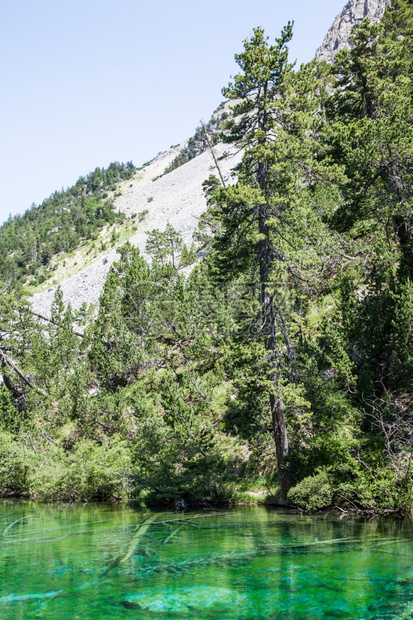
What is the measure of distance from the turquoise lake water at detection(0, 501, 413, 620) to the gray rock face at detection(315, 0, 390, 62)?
445 feet

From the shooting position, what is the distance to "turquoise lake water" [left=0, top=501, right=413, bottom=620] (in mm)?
7074

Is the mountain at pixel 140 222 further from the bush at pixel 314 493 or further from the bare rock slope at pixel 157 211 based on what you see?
the bush at pixel 314 493

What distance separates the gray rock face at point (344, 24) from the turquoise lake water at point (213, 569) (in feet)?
445

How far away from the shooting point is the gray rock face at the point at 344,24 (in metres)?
127

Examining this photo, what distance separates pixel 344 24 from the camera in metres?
132

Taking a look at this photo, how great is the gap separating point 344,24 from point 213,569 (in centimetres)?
15140

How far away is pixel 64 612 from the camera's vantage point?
705 centimetres

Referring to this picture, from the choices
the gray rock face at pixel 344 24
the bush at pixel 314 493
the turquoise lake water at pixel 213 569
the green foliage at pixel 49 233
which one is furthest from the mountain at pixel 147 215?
the turquoise lake water at pixel 213 569

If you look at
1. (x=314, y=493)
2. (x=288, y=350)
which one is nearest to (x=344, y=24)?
(x=288, y=350)

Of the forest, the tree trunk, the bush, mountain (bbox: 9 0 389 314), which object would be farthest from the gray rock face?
the bush

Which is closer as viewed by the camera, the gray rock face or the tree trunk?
the tree trunk

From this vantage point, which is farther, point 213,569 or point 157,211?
point 157,211

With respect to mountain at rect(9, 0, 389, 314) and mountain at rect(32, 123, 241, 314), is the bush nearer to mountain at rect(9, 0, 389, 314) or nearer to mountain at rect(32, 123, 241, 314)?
mountain at rect(32, 123, 241, 314)

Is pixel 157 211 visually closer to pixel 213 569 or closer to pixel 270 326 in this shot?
pixel 270 326
